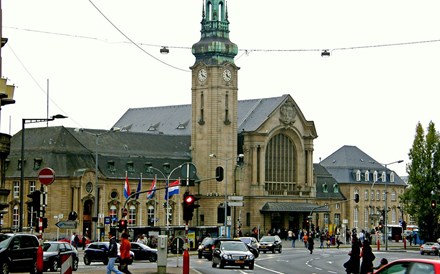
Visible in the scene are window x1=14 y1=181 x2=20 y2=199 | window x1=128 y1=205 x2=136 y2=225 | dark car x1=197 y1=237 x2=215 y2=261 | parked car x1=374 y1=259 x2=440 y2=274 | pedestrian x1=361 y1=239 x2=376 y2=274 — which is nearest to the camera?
parked car x1=374 y1=259 x2=440 y2=274

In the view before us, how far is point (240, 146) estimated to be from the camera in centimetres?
12669

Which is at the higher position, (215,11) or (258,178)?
(215,11)

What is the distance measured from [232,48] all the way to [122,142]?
16.7 meters

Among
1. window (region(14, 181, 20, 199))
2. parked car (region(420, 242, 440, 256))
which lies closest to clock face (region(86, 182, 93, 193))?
window (region(14, 181, 20, 199))

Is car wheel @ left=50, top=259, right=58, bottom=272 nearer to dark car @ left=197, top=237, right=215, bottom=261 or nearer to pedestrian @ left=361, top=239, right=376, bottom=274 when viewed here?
pedestrian @ left=361, top=239, right=376, bottom=274

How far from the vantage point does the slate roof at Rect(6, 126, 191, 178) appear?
108938mm

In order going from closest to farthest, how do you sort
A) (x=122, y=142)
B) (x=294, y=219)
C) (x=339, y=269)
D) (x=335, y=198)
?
(x=339, y=269) → (x=122, y=142) → (x=294, y=219) → (x=335, y=198)

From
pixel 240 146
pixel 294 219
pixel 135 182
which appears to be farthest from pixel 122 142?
pixel 294 219

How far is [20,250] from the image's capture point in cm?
4031

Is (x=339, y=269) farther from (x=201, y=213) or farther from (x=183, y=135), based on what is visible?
(x=183, y=135)

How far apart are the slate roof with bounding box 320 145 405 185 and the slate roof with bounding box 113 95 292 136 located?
79.4 ft

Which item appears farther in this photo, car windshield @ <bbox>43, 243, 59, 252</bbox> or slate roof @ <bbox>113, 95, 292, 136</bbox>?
slate roof @ <bbox>113, 95, 292, 136</bbox>

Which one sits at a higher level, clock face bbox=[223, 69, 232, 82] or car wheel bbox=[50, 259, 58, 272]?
clock face bbox=[223, 69, 232, 82]

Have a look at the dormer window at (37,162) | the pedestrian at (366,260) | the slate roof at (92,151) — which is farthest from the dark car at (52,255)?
the dormer window at (37,162)
